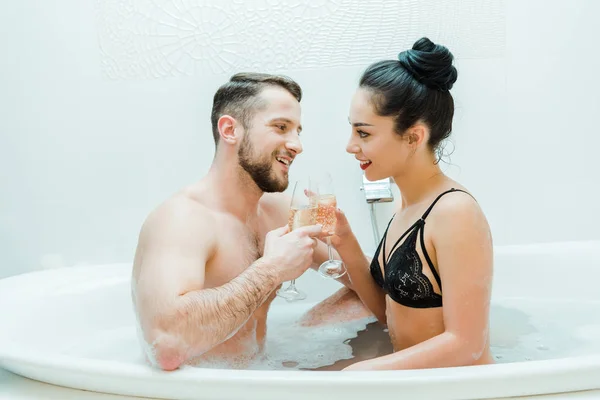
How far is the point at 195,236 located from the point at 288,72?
134 centimetres

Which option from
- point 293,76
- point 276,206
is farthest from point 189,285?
point 293,76

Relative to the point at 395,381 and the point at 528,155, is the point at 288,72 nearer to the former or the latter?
the point at 528,155

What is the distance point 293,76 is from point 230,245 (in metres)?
1.20

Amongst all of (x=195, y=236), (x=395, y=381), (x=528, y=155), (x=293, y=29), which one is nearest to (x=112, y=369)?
(x=195, y=236)

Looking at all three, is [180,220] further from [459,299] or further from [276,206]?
[459,299]

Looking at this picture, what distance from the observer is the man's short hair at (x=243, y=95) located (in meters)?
1.95

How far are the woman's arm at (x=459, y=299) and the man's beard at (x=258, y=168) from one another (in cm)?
57

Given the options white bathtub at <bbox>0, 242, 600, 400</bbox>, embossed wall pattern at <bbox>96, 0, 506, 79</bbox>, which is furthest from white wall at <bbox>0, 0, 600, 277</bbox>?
white bathtub at <bbox>0, 242, 600, 400</bbox>

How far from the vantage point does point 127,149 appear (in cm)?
300

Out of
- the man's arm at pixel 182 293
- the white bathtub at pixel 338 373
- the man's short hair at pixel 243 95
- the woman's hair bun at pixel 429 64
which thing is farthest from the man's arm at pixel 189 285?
the woman's hair bun at pixel 429 64

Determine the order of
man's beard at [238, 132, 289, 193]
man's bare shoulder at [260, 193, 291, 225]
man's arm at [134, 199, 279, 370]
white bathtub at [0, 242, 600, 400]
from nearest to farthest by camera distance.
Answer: white bathtub at [0, 242, 600, 400] < man's arm at [134, 199, 279, 370] < man's beard at [238, 132, 289, 193] < man's bare shoulder at [260, 193, 291, 225]

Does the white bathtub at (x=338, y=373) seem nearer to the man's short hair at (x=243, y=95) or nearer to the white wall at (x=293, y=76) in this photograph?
the white wall at (x=293, y=76)

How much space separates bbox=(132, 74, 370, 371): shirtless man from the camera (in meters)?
1.59

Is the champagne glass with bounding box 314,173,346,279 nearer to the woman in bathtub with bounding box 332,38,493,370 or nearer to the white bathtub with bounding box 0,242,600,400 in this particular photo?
the woman in bathtub with bounding box 332,38,493,370
